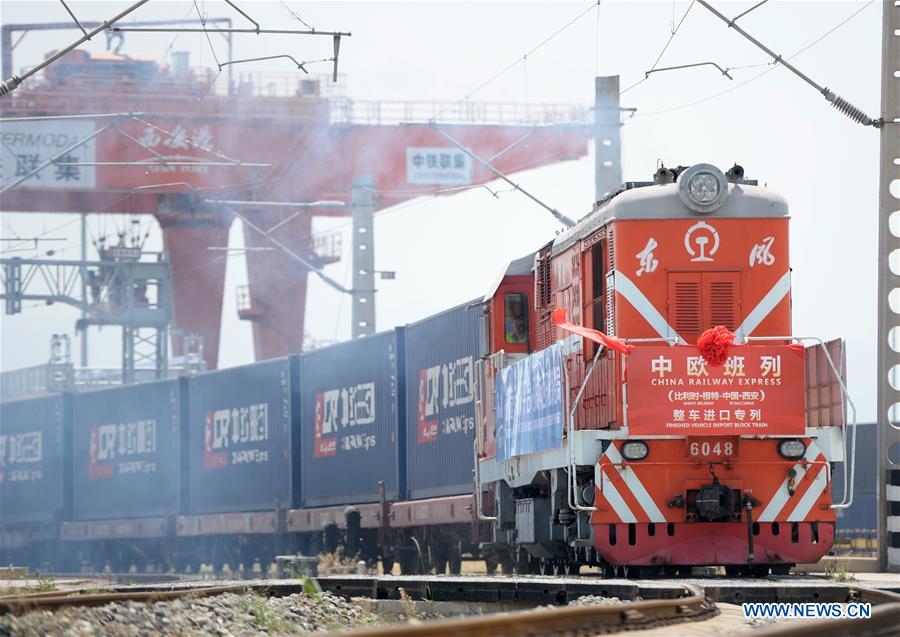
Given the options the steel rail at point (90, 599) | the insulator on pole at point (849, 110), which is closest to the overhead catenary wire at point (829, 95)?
the insulator on pole at point (849, 110)

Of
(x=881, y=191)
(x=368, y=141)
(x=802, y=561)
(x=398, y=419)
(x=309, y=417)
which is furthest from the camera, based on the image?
(x=368, y=141)

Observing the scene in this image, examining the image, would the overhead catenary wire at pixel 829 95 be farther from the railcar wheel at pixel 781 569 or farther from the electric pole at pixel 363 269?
the electric pole at pixel 363 269

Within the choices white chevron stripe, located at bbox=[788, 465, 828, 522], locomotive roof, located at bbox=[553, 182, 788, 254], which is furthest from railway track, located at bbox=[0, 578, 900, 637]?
locomotive roof, located at bbox=[553, 182, 788, 254]

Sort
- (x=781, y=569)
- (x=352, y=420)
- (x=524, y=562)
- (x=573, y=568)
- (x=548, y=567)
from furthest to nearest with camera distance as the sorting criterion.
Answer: (x=352, y=420), (x=524, y=562), (x=548, y=567), (x=573, y=568), (x=781, y=569)

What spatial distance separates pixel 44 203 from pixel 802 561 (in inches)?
1831

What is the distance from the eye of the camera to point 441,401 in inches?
888

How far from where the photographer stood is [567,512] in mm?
14312

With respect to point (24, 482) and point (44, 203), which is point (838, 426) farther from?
point (44, 203)

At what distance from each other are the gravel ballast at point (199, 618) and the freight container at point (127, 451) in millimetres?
20810

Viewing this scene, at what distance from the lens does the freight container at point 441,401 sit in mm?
21266

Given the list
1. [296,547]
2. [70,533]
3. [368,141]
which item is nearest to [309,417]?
[296,547]

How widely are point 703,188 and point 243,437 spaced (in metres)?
17.5

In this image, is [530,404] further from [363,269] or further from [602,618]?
[363,269]

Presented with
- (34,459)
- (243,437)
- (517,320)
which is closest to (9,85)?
(517,320)
